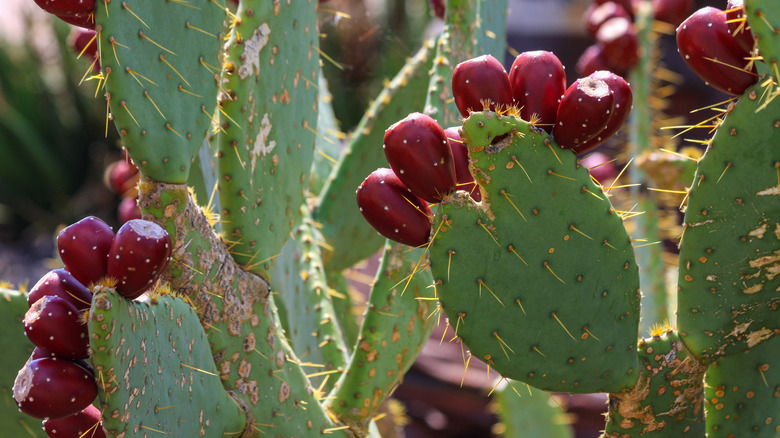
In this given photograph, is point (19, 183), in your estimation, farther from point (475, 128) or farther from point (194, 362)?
point (475, 128)

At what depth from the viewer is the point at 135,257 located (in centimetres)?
96

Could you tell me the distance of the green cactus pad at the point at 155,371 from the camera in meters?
0.94

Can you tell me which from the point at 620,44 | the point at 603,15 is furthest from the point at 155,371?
the point at 603,15

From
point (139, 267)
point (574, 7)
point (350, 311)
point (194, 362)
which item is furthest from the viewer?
point (574, 7)

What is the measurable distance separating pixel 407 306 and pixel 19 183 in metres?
5.03

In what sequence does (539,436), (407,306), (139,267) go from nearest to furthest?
(139,267)
(407,306)
(539,436)

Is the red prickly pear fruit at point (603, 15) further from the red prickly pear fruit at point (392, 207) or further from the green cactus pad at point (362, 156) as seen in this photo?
the red prickly pear fruit at point (392, 207)

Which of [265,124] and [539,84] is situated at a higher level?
[539,84]

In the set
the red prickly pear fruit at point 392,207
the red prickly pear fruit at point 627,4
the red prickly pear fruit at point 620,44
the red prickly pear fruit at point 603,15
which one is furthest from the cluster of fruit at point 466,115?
the red prickly pear fruit at point 627,4

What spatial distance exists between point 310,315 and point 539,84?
3.17 ft

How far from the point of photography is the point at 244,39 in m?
1.33

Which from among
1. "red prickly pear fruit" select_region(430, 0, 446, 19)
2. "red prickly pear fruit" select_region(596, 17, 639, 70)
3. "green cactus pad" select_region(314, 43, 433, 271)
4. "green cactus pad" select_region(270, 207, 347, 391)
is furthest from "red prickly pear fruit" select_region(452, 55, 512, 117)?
"red prickly pear fruit" select_region(596, 17, 639, 70)

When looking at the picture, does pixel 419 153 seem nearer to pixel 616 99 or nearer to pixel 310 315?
pixel 616 99

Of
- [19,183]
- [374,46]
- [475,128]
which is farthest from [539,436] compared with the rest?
[19,183]
